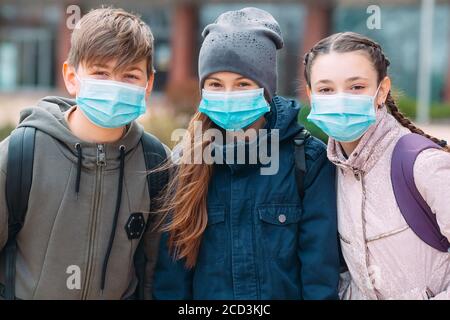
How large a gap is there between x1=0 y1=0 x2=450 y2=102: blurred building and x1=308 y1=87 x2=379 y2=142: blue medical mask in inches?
520

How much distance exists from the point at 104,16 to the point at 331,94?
1.10 m

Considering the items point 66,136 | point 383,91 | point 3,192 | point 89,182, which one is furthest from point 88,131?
point 383,91

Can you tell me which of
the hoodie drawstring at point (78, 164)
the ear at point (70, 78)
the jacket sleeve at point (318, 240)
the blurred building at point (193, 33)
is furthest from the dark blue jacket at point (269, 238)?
the blurred building at point (193, 33)

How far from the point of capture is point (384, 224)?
2.51 meters

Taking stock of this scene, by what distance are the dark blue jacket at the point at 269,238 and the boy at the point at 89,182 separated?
0.94 ft

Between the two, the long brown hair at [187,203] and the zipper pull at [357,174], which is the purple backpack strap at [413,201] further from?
the long brown hair at [187,203]

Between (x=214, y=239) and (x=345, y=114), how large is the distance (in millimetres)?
797

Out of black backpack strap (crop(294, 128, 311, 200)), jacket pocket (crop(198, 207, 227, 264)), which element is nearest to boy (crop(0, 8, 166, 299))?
jacket pocket (crop(198, 207, 227, 264))

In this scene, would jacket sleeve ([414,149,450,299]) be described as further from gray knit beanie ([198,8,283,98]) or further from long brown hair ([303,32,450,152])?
gray knit beanie ([198,8,283,98])

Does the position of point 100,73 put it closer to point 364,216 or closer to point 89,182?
point 89,182

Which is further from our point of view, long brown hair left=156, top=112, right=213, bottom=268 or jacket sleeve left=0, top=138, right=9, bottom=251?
long brown hair left=156, top=112, right=213, bottom=268

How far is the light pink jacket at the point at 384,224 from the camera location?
7.87ft

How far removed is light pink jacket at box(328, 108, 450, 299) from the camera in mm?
2398

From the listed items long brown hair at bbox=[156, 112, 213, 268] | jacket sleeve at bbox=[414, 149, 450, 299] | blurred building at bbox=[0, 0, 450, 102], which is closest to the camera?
jacket sleeve at bbox=[414, 149, 450, 299]
